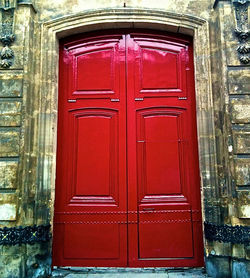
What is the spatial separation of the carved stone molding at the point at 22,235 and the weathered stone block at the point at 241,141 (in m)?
2.38

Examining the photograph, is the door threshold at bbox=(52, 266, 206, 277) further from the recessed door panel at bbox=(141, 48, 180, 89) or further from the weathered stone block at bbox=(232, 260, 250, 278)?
the recessed door panel at bbox=(141, 48, 180, 89)

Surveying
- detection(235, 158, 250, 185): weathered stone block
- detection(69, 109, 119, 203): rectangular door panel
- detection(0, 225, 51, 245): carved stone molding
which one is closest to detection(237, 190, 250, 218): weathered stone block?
detection(235, 158, 250, 185): weathered stone block

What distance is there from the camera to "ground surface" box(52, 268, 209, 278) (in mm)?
3350

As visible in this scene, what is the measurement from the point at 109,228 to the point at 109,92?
1.73 m

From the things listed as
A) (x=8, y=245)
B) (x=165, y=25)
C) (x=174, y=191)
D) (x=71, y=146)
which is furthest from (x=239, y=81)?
(x=8, y=245)

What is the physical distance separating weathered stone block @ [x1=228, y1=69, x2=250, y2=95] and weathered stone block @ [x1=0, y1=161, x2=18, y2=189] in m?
2.62

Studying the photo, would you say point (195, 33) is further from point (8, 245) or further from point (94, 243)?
point (8, 245)

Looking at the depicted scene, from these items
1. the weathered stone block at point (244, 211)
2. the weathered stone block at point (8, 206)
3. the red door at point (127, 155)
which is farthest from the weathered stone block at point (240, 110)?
the weathered stone block at point (8, 206)

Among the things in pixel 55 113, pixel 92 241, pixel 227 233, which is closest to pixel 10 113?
pixel 55 113

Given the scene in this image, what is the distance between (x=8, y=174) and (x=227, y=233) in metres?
2.50

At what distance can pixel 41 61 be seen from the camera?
12.5 ft

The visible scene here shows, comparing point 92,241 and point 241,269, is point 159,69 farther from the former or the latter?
point 241,269

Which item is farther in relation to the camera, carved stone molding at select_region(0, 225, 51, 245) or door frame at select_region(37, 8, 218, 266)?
door frame at select_region(37, 8, 218, 266)

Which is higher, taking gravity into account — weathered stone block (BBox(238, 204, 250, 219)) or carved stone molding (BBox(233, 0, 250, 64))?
carved stone molding (BBox(233, 0, 250, 64))
